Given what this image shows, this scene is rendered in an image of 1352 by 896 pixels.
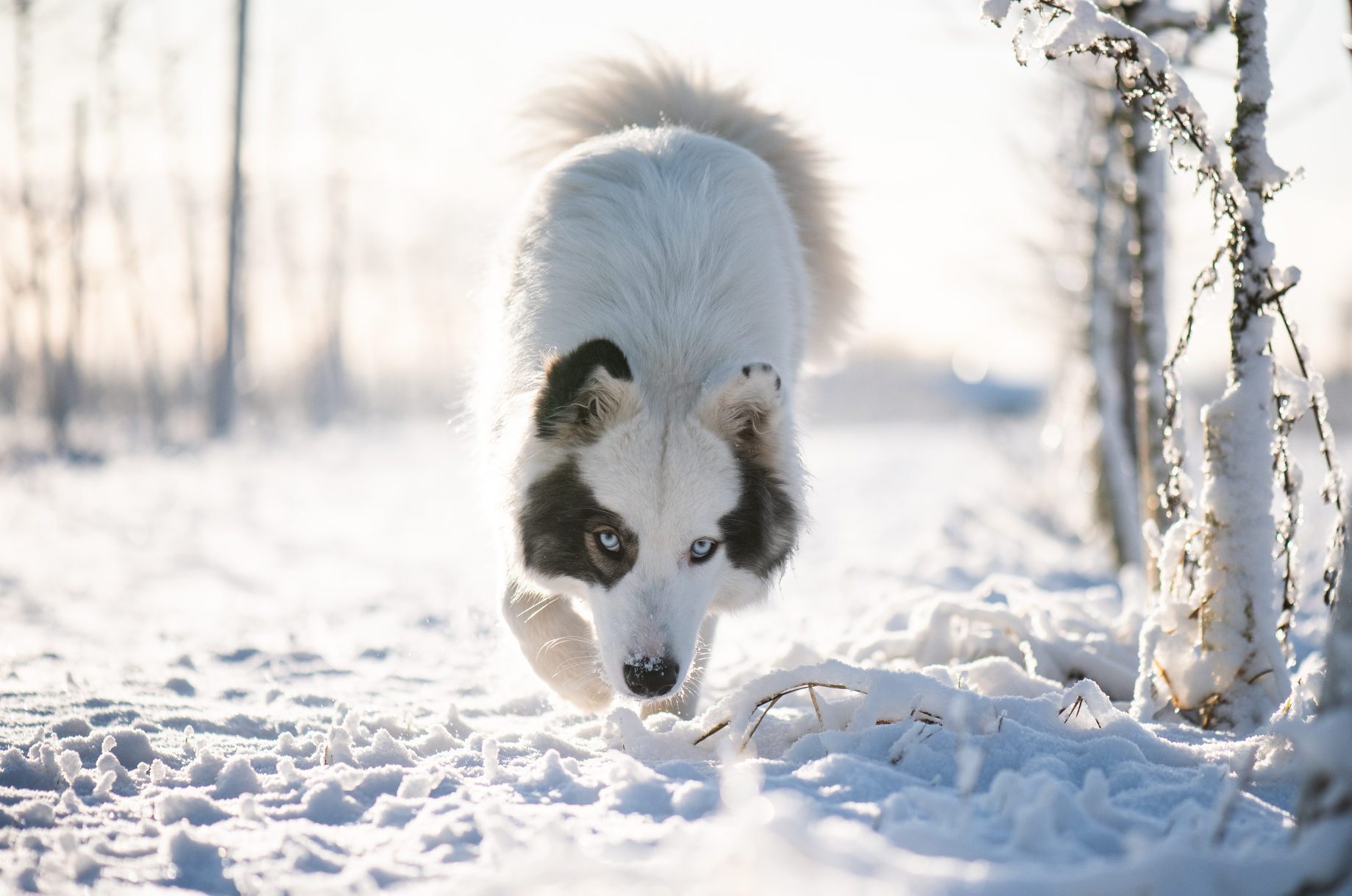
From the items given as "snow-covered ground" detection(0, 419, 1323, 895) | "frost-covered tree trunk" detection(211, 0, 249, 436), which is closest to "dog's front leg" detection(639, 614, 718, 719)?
"snow-covered ground" detection(0, 419, 1323, 895)

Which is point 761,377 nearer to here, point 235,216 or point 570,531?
point 570,531

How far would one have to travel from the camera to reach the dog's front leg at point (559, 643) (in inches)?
133

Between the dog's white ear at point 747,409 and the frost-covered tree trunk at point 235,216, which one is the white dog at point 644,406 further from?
the frost-covered tree trunk at point 235,216

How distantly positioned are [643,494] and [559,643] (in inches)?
34.5

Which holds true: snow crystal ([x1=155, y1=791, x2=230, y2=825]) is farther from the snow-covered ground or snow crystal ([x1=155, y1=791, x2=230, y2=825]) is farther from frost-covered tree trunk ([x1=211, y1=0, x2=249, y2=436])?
frost-covered tree trunk ([x1=211, y1=0, x2=249, y2=436])

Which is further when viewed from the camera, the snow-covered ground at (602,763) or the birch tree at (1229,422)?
the birch tree at (1229,422)

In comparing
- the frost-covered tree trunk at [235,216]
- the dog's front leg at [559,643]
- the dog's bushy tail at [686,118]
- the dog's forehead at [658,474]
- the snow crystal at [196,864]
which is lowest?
the snow crystal at [196,864]

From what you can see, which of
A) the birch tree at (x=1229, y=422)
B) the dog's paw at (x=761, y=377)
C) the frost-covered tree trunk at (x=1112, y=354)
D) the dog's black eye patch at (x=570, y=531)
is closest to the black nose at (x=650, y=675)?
the dog's black eye patch at (x=570, y=531)

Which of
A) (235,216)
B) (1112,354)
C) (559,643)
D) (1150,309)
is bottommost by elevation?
(559,643)

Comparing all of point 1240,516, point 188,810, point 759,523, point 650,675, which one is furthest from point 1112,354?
point 188,810

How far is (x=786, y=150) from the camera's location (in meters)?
5.04

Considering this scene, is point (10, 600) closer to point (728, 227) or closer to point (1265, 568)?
point (728, 227)

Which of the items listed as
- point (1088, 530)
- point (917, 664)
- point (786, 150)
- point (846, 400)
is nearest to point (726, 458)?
point (917, 664)

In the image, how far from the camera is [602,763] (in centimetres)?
265
